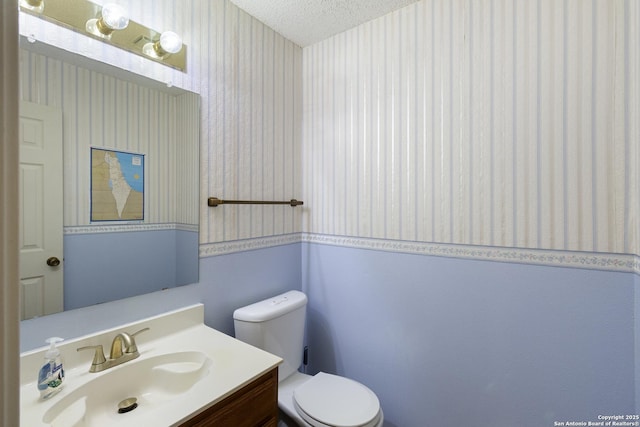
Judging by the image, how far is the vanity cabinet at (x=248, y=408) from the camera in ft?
2.83

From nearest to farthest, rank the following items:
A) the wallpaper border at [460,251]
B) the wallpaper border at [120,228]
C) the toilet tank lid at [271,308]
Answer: the wallpaper border at [120,228] → the wallpaper border at [460,251] → the toilet tank lid at [271,308]

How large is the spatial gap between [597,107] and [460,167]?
0.51m

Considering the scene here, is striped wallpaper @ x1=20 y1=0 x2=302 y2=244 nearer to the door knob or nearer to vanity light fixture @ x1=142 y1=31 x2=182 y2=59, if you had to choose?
vanity light fixture @ x1=142 y1=31 x2=182 y2=59

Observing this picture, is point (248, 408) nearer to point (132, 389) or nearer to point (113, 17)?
point (132, 389)

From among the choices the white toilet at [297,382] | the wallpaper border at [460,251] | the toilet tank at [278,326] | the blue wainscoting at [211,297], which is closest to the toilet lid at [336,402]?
the white toilet at [297,382]

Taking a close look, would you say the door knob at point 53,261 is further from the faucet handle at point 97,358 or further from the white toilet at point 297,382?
the white toilet at point 297,382

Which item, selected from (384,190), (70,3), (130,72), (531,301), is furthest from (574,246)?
(70,3)

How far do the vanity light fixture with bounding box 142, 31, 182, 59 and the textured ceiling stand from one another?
507 millimetres

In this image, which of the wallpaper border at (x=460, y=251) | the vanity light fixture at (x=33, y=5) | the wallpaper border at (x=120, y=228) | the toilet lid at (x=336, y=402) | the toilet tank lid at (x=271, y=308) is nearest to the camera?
the vanity light fixture at (x=33, y=5)

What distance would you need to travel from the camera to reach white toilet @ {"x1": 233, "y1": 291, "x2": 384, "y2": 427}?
1253mm

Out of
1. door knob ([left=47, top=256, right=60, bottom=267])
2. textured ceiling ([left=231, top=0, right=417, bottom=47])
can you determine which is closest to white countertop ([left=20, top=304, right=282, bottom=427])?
door knob ([left=47, top=256, right=60, bottom=267])

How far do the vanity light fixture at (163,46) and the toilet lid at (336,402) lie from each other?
62.8 inches

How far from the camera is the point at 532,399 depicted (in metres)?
1.26
